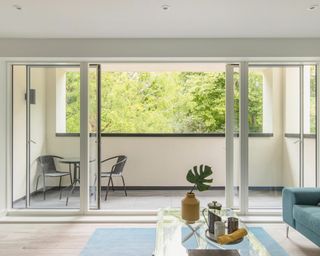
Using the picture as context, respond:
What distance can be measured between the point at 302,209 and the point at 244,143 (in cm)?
137

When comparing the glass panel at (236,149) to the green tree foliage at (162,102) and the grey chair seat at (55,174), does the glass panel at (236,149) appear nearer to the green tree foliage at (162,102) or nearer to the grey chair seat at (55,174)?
the green tree foliage at (162,102)

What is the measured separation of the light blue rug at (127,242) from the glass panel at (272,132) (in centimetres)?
90

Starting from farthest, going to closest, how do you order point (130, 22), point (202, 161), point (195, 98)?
point (195, 98) → point (202, 161) → point (130, 22)

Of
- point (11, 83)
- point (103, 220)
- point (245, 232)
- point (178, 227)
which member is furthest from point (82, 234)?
point (11, 83)

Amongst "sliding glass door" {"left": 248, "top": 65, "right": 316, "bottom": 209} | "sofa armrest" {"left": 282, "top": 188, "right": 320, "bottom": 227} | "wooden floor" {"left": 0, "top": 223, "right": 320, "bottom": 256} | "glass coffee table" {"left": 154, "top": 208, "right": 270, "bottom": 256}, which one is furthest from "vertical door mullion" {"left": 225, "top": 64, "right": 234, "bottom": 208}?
"glass coffee table" {"left": 154, "top": 208, "right": 270, "bottom": 256}

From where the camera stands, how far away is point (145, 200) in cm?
533

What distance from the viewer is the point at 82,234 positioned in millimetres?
3621

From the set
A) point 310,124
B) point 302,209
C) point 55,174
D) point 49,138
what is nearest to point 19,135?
point 49,138

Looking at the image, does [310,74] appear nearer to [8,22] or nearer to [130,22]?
[130,22]

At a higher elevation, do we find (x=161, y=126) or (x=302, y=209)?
(x=161, y=126)

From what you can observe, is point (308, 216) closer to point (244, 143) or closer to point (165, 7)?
point (244, 143)

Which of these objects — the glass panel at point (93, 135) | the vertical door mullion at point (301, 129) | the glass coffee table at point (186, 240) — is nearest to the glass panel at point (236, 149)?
the vertical door mullion at point (301, 129)

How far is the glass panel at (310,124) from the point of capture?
4395 mm

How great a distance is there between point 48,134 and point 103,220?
1.60 meters
